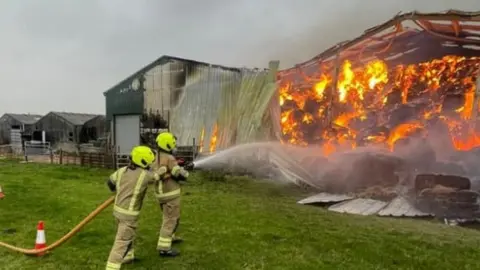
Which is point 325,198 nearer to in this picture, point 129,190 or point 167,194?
point 167,194

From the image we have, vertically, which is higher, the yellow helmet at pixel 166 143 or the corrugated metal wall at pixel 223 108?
the corrugated metal wall at pixel 223 108

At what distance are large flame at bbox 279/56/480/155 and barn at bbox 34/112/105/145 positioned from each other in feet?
88.9

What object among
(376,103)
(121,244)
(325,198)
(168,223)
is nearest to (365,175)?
(325,198)

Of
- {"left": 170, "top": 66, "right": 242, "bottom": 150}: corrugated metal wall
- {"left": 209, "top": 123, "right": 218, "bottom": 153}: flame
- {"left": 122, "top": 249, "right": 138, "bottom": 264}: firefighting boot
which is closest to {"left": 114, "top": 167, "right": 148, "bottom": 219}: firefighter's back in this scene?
{"left": 122, "top": 249, "right": 138, "bottom": 264}: firefighting boot

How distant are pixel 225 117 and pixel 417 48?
9454 millimetres

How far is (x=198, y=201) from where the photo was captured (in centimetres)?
1134

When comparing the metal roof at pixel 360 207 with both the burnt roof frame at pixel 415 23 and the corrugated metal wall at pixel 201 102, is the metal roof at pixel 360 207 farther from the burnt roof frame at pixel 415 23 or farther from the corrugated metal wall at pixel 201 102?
the corrugated metal wall at pixel 201 102

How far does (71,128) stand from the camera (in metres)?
39.9

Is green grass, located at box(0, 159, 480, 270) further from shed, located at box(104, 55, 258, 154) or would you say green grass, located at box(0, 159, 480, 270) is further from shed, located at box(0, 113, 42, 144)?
shed, located at box(0, 113, 42, 144)

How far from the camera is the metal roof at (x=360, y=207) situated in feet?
33.8

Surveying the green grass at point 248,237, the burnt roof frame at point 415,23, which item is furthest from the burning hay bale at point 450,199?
the burnt roof frame at point 415,23

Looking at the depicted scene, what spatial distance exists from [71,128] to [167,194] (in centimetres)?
3695

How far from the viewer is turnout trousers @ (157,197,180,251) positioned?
6262mm

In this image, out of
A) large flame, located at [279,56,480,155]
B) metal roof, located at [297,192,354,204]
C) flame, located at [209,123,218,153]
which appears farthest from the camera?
flame, located at [209,123,218,153]
